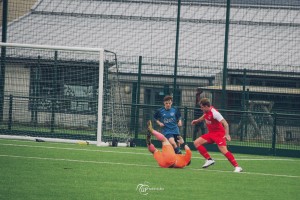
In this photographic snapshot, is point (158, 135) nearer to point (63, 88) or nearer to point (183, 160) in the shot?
point (183, 160)

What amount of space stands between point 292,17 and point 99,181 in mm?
24103

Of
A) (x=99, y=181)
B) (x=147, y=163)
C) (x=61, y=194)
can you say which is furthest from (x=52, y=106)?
(x=61, y=194)

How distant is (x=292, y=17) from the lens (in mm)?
34438

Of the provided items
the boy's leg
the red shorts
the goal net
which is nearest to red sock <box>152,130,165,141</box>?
the red shorts

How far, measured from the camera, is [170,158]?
15211mm

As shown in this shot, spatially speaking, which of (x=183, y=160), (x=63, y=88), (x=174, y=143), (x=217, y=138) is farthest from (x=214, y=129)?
(x=63, y=88)

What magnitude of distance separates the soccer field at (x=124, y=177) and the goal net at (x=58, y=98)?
2.47 m

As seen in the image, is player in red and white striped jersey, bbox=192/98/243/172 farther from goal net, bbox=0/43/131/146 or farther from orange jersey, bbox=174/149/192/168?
goal net, bbox=0/43/131/146

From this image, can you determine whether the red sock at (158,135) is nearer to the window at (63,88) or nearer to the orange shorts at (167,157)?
the orange shorts at (167,157)

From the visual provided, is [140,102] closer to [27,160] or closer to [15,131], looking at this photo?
[15,131]

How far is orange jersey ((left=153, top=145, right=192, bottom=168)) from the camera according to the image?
15.2m

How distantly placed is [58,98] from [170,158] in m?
7.83

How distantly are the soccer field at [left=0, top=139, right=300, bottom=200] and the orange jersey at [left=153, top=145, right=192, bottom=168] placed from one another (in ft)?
0.62

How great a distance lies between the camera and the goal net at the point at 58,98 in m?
21.3
